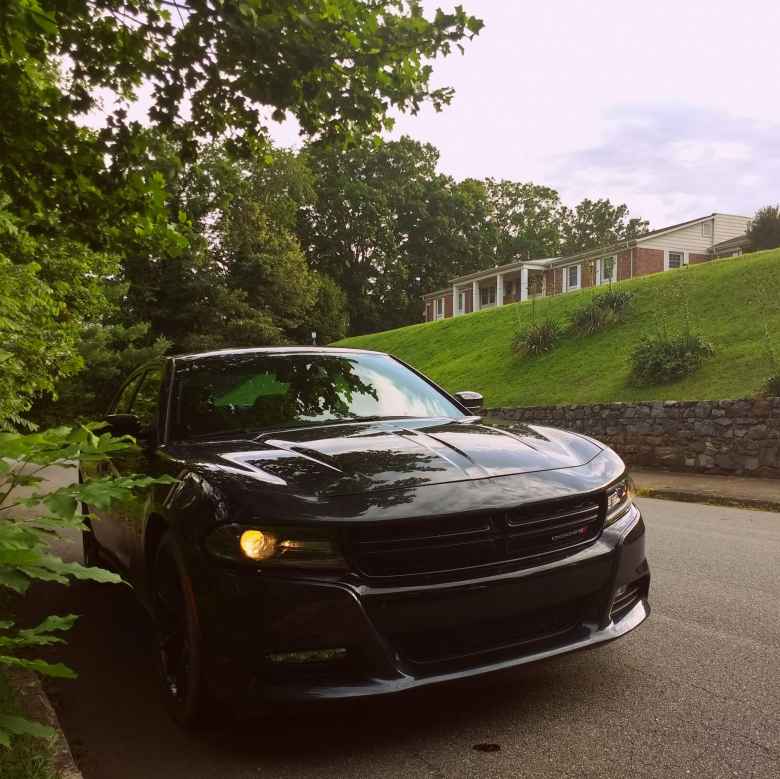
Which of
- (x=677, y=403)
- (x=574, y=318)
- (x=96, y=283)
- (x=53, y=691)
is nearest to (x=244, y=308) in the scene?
(x=574, y=318)

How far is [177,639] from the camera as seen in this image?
3359mm

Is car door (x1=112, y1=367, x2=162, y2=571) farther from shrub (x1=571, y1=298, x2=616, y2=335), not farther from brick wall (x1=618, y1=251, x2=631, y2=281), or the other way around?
brick wall (x1=618, y1=251, x2=631, y2=281)

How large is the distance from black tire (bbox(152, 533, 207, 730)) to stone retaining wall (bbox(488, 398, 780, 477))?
9059mm

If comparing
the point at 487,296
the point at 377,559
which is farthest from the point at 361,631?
the point at 487,296

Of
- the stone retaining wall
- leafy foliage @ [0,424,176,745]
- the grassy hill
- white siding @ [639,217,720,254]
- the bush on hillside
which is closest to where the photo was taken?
leafy foliage @ [0,424,176,745]

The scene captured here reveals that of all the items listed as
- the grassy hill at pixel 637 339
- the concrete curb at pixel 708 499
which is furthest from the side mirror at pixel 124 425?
the grassy hill at pixel 637 339

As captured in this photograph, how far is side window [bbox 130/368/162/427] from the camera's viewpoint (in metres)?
4.50

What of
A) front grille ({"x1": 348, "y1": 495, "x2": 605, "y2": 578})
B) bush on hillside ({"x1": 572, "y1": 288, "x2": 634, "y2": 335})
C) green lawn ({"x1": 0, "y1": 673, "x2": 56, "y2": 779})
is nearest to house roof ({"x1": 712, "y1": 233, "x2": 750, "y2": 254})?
bush on hillside ({"x1": 572, "y1": 288, "x2": 634, "y2": 335})

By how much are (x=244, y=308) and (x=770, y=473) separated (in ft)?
118

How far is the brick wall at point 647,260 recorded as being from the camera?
140 feet

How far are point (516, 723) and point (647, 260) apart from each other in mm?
42754

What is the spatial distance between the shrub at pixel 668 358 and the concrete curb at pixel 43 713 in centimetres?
1491

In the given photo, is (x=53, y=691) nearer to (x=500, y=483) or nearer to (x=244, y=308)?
(x=500, y=483)

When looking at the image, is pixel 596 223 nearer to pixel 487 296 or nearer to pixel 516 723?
pixel 487 296
